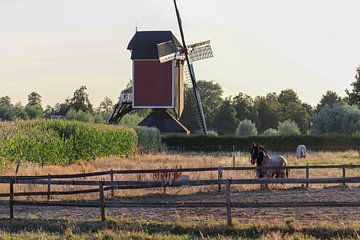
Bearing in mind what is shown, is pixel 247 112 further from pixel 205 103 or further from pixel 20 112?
pixel 20 112

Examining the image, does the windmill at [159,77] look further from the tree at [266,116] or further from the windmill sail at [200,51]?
the tree at [266,116]

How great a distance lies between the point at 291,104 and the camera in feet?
370

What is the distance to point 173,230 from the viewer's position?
42.6 ft

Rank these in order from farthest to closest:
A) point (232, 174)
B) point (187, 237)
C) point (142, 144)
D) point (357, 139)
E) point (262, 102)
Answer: point (262, 102)
point (357, 139)
point (142, 144)
point (232, 174)
point (187, 237)

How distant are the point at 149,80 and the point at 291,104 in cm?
5529

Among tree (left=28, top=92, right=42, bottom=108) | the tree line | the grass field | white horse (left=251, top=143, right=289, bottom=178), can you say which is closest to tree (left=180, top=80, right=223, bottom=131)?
the tree line

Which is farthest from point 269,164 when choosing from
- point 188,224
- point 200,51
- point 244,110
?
point 244,110

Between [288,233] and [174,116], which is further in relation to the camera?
[174,116]

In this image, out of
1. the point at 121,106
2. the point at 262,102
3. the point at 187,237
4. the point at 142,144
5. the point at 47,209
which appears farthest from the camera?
the point at 262,102

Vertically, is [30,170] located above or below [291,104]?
below

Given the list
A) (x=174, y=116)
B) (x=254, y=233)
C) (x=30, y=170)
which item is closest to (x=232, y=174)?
(x=30, y=170)

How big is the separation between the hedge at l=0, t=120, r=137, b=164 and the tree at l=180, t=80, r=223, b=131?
4158 cm

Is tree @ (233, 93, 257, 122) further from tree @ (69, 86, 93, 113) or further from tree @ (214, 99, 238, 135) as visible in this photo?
tree @ (69, 86, 93, 113)

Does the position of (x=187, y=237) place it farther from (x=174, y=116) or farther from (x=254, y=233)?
(x=174, y=116)
